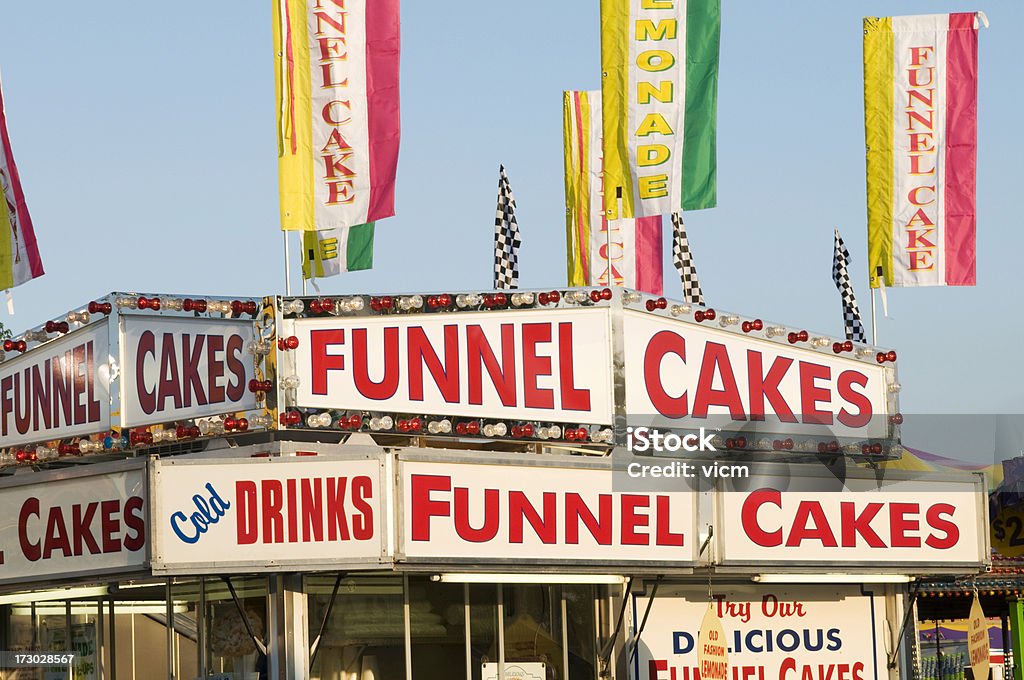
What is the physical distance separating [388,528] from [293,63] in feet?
20.5

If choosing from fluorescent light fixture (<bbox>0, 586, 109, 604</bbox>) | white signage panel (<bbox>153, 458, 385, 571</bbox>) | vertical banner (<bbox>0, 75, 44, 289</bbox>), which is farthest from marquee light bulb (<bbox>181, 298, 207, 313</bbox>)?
vertical banner (<bbox>0, 75, 44, 289</bbox>)

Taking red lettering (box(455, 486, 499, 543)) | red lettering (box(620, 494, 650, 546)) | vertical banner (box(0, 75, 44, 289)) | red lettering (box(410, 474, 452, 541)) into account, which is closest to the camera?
red lettering (box(410, 474, 452, 541))

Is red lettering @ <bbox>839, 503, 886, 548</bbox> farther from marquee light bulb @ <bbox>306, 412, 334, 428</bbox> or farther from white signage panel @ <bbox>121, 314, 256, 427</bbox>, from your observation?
white signage panel @ <bbox>121, 314, 256, 427</bbox>

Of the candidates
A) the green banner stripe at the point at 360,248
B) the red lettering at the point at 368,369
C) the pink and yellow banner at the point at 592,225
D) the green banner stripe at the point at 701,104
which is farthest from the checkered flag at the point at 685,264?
the red lettering at the point at 368,369

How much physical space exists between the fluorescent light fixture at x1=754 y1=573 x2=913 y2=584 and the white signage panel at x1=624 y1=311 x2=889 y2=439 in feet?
5.77

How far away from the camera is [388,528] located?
570 inches

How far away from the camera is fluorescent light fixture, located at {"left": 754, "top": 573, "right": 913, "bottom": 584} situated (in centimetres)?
1716

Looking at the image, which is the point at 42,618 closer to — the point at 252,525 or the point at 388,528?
the point at 252,525

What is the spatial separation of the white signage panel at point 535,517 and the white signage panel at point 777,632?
1.43 meters

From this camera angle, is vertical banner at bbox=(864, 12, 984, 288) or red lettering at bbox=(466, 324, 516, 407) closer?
red lettering at bbox=(466, 324, 516, 407)

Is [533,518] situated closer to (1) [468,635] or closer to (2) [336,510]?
(1) [468,635]

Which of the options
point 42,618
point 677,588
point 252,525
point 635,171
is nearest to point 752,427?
point 677,588

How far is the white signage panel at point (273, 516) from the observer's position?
1448 cm

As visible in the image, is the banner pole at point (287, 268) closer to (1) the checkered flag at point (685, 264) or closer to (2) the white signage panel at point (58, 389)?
(2) the white signage panel at point (58, 389)
